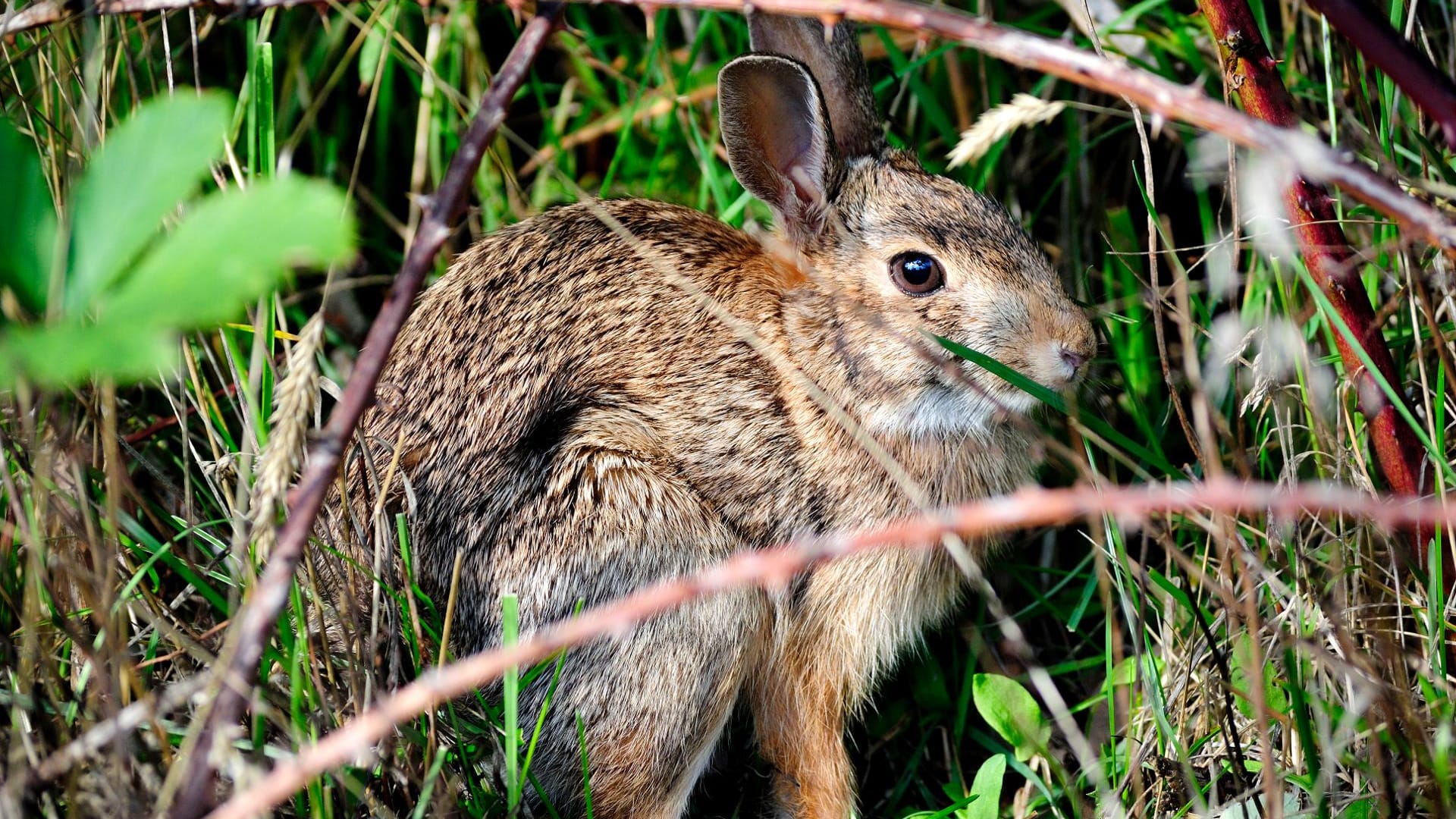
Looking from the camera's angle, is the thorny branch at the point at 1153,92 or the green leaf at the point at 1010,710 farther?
the green leaf at the point at 1010,710

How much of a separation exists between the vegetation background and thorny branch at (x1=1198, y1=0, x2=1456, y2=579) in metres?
0.08

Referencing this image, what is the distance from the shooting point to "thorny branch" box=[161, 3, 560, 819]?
72.6 inches

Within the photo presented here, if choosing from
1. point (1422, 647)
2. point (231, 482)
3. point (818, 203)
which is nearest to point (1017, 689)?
point (1422, 647)

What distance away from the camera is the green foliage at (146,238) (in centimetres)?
137

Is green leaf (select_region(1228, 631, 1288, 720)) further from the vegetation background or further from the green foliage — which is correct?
the green foliage

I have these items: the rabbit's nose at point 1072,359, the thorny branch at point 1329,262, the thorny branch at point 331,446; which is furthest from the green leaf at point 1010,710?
the thorny branch at point 331,446

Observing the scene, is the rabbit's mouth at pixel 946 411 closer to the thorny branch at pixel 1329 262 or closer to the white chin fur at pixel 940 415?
the white chin fur at pixel 940 415

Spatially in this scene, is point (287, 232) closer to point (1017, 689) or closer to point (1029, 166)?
point (1017, 689)

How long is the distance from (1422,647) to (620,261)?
2201 mm

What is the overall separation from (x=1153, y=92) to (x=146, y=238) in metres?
1.44

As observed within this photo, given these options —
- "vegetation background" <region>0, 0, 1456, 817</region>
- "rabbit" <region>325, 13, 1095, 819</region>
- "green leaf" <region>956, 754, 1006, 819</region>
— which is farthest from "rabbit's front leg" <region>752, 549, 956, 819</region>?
"green leaf" <region>956, 754, 1006, 819</region>

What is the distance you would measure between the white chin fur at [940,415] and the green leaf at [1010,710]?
2.15ft

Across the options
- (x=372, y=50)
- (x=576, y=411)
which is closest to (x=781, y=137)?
(x=576, y=411)

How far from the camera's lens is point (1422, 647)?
303 centimetres
